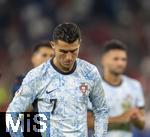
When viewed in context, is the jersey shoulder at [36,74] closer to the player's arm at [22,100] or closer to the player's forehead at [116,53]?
the player's arm at [22,100]

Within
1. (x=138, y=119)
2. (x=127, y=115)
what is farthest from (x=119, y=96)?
(x=127, y=115)

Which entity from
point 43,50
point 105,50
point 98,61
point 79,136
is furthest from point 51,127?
point 98,61

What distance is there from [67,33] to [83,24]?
1196cm

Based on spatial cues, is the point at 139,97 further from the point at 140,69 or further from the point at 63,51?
the point at 140,69

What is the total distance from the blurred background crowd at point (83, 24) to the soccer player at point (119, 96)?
674cm

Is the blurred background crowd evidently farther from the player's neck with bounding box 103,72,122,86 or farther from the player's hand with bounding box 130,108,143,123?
the player's hand with bounding box 130,108,143,123

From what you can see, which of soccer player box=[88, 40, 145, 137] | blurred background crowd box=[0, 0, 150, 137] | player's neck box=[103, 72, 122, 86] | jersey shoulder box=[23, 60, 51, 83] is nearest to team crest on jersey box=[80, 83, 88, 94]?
jersey shoulder box=[23, 60, 51, 83]

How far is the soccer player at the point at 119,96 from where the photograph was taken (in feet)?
27.5

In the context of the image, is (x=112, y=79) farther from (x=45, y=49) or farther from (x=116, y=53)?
(x=45, y=49)

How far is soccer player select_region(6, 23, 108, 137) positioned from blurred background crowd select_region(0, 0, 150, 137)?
377 inches

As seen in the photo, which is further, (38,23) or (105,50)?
(38,23)

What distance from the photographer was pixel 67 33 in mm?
6082

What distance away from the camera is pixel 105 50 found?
9195 millimetres

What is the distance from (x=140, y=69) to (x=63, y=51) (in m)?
9.92
